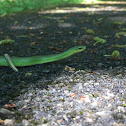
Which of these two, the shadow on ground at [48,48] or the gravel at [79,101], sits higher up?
the gravel at [79,101]

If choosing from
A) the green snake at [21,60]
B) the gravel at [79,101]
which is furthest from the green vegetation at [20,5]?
the gravel at [79,101]

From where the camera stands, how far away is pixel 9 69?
2604 millimetres

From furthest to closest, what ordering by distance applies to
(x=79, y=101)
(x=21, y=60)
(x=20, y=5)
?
(x=20, y=5) → (x=21, y=60) → (x=79, y=101)

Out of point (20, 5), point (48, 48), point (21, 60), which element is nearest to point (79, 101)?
point (21, 60)

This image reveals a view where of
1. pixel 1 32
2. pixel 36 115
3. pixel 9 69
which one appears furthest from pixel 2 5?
pixel 36 115

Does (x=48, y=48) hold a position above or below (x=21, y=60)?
below

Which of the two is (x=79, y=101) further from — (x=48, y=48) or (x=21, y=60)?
(x=48, y=48)

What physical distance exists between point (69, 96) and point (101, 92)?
0.30 m

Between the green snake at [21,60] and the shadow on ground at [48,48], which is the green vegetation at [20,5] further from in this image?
the green snake at [21,60]

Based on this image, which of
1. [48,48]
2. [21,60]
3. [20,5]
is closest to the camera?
[21,60]

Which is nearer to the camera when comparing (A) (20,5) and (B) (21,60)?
(B) (21,60)

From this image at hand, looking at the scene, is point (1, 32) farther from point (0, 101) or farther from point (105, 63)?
point (0, 101)

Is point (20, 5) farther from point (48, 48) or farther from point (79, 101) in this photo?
point (79, 101)

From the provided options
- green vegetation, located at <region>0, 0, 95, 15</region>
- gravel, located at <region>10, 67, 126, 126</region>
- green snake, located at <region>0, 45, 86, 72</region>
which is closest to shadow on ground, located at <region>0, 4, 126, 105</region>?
green snake, located at <region>0, 45, 86, 72</region>
